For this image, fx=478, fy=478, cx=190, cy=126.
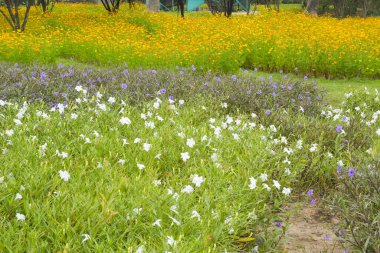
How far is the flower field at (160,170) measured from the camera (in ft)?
9.84

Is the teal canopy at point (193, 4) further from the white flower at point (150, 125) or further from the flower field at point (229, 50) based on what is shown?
the white flower at point (150, 125)

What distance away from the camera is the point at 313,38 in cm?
1148

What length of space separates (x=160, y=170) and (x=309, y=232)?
4.55 ft

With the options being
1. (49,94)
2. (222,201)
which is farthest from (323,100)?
(222,201)

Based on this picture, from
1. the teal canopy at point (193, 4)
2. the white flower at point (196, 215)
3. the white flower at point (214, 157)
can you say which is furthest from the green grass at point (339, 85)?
the teal canopy at point (193, 4)

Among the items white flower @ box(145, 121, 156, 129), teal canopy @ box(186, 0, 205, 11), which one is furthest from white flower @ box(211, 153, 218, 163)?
teal canopy @ box(186, 0, 205, 11)

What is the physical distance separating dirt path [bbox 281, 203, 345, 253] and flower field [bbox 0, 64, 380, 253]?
0.43 ft

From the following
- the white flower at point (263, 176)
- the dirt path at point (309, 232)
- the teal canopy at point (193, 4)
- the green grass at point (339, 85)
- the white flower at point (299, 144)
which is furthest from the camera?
the teal canopy at point (193, 4)

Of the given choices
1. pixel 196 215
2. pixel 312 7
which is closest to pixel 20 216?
pixel 196 215

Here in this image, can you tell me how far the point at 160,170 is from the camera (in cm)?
430

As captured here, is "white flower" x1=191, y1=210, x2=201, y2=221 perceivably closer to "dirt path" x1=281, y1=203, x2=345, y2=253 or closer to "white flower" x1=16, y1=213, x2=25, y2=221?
"dirt path" x1=281, y1=203, x2=345, y2=253

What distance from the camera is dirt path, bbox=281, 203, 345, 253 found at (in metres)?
3.56

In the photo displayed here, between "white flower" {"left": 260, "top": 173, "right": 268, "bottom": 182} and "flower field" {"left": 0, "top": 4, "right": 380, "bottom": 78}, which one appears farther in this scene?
"flower field" {"left": 0, "top": 4, "right": 380, "bottom": 78}

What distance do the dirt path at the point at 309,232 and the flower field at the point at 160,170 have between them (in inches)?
5.2
